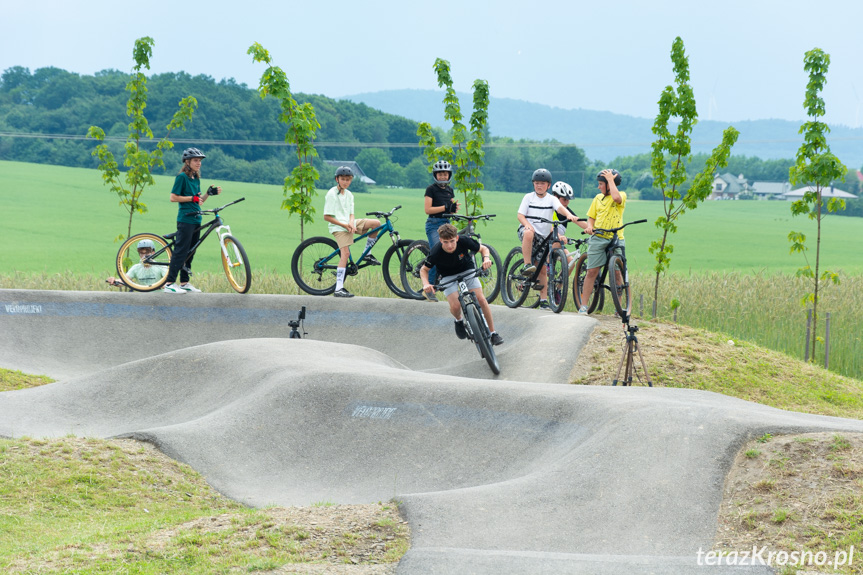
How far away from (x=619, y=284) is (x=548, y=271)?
1537 mm

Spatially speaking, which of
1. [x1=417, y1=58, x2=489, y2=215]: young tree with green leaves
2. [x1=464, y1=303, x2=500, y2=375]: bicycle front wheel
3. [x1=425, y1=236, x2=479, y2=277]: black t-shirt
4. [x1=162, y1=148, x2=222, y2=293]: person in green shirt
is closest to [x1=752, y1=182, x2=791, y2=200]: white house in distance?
[x1=417, y1=58, x2=489, y2=215]: young tree with green leaves

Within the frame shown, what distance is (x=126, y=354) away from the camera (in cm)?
1411

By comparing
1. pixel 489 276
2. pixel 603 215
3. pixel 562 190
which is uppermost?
pixel 562 190

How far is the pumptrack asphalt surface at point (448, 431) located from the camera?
17.3ft

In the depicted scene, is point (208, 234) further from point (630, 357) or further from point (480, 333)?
point (630, 357)

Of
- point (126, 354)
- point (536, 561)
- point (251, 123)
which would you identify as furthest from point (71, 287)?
point (251, 123)

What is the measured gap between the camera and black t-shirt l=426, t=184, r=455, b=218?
12.7 meters

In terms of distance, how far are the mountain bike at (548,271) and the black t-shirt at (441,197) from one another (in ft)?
4.02

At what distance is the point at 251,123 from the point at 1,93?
29.8 meters

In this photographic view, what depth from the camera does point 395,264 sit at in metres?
14.1

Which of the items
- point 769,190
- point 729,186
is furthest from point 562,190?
point 729,186

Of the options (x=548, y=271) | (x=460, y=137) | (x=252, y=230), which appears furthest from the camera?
(x=252, y=230)

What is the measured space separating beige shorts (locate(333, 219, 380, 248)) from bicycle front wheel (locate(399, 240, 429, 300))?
72cm

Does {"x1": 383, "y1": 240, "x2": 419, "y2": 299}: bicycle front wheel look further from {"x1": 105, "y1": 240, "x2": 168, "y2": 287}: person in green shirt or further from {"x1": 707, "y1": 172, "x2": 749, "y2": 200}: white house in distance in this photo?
{"x1": 707, "y1": 172, "x2": 749, "y2": 200}: white house in distance
